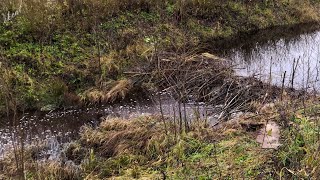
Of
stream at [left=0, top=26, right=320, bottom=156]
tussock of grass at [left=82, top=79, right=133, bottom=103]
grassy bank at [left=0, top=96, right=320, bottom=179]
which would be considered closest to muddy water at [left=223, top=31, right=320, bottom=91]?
stream at [left=0, top=26, right=320, bottom=156]

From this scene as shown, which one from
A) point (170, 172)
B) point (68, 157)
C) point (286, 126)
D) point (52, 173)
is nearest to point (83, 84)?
point (68, 157)

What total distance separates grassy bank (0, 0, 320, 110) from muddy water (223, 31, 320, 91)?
1.10 m

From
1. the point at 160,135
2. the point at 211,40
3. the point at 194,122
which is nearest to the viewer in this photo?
the point at 160,135

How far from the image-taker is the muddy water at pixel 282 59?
8.39m

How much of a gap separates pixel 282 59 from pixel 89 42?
4.94 metres

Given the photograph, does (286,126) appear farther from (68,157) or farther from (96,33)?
(96,33)

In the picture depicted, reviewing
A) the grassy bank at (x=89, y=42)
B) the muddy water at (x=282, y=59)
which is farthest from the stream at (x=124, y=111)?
the grassy bank at (x=89, y=42)

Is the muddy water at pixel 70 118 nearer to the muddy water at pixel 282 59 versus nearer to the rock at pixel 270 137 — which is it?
the rock at pixel 270 137

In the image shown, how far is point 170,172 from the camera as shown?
467 centimetres

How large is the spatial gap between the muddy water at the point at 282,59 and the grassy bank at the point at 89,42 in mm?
1104

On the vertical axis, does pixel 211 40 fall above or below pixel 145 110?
above

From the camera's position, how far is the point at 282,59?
9914 mm

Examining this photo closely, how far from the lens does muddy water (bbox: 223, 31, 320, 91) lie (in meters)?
8.39

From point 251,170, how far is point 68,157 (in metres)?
2.78
